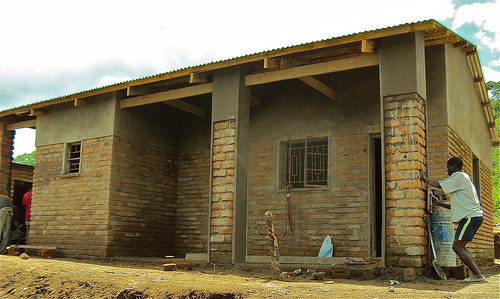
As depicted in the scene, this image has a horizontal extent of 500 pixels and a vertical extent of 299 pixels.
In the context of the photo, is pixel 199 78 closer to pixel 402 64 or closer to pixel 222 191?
pixel 222 191

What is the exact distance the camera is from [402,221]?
303 inches

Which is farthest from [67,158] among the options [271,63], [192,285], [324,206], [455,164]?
[455,164]

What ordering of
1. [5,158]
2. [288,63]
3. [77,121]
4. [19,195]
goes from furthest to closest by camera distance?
[19,195] → [5,158] → [77,121] → [288,63]

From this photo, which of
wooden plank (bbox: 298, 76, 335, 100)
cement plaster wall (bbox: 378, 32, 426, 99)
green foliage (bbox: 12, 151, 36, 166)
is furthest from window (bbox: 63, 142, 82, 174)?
green foliage (bbox: 12, 151, 36, 166)

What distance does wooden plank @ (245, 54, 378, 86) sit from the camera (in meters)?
8.67

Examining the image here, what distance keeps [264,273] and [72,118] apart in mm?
7005

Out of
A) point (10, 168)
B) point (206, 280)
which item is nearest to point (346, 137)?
point (206, 280)

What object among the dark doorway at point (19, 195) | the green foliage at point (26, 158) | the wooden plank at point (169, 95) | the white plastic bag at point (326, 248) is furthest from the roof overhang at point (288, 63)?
the green foliage at point (26, 158)

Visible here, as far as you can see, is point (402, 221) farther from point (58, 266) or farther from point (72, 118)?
point (72, 118)

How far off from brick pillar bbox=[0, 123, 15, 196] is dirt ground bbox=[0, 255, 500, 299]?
17.2 feet

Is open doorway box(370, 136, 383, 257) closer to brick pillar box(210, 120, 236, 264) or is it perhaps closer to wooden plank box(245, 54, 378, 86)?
wooden plank box(245, 54, 378, 86)

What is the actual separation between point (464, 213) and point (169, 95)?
6406mm

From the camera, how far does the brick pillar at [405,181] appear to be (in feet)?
24.9

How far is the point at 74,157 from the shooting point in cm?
1287
